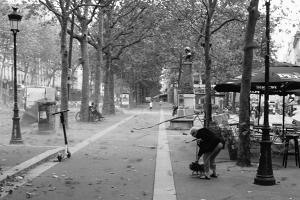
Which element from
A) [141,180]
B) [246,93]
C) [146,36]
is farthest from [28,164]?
[146,36]

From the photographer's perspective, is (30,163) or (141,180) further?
(30,163)

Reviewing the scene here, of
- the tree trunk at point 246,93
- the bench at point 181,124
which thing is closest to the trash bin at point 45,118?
the bench at point 181,124

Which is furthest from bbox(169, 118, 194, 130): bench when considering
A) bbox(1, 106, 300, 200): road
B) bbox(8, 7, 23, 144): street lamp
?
bbox(8, 7, 23, 144): street lamp

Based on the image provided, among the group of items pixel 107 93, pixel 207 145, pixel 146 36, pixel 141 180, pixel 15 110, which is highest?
pixel 146 36

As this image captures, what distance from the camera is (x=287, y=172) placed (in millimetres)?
11055

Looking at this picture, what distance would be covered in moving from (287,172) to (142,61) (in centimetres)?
4374

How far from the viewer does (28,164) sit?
Answer: 37.4ft

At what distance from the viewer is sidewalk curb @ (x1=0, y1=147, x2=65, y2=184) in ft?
31.9

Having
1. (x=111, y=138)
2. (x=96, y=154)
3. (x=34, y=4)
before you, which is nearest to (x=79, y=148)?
(x=96, y=154)

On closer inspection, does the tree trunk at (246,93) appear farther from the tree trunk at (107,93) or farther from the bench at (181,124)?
the tree trunk at (107,93)

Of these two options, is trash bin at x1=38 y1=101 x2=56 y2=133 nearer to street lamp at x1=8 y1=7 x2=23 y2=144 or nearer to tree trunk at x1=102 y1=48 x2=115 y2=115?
street lamp at x1=8 y1=7 x2=23 y2=144

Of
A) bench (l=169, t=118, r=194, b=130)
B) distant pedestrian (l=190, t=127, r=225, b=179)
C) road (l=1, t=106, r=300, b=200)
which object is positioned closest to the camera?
road (l=1, t=106, r=300, b=200)

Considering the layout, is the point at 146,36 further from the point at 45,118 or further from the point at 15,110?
the point at 15,110

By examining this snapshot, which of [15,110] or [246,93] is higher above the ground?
[246,93]
